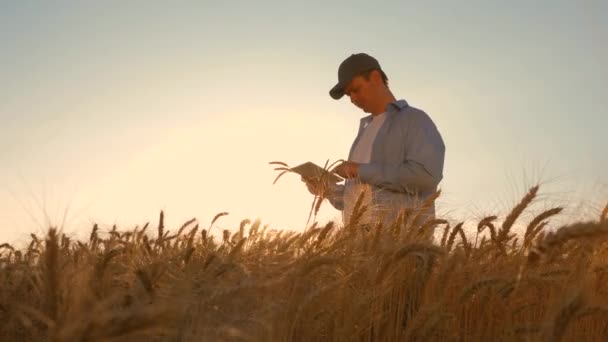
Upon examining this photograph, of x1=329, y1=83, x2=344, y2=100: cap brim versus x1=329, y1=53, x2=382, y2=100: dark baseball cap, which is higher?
x1=329, y1=53, x2=382, y2=100: dark baseball cap

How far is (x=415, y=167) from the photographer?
13.1ft

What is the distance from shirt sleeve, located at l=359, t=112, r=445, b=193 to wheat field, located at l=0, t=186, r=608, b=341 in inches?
41.0

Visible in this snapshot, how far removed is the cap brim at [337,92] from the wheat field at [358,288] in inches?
78.8

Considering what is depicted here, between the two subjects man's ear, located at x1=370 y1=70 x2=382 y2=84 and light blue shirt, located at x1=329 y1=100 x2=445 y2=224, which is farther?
man's ear, located at x1=370 y1=70 x2=382 y2=84

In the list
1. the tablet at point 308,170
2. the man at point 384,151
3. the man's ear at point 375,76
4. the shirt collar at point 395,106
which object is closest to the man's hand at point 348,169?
the man at point 384,151

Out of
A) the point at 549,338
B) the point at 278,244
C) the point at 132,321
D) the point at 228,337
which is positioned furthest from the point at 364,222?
the point at 132,321

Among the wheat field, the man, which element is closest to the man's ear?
the man

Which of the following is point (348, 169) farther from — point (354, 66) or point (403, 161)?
point (354, 66)

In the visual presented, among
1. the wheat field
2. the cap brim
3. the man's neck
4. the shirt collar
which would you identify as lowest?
the wheat field

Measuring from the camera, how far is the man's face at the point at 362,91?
464 cm

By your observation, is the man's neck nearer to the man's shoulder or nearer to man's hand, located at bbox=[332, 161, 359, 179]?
the man's shoulder

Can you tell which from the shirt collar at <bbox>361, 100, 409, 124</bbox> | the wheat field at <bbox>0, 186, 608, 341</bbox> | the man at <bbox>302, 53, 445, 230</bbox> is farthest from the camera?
the shirt collar at <bbox>361, 100, 409, 124</bbox>

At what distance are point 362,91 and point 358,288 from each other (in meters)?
2.70

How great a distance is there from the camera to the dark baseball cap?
4.62 m
